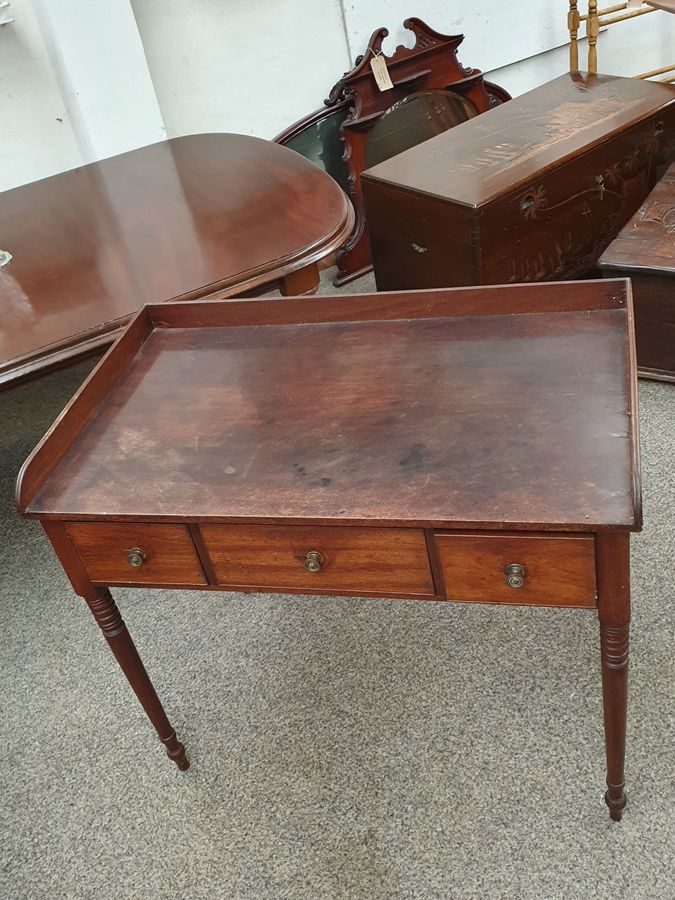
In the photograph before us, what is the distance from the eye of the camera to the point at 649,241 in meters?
2.60

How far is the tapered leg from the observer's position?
160 centimetres

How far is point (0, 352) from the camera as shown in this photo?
185 cm

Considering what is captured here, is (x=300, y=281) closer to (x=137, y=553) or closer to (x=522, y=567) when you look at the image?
(x=137, y=553)

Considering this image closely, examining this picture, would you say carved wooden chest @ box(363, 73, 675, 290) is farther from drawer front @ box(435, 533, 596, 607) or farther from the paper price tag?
drawer front @ box(435, 533, 596, 607)

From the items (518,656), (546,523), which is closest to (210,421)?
(546,523)

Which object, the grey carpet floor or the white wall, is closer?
the grey carpet floor

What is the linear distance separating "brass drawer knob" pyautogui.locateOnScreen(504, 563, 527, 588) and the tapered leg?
2.32 feet

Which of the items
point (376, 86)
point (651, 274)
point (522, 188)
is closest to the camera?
point (651, 274)

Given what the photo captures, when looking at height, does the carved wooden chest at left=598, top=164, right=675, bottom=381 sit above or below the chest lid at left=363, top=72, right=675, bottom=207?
below

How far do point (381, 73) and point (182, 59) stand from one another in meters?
0.76

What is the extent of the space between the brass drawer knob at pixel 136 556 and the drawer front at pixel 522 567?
49cm

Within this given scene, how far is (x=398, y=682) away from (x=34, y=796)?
2.62 ft

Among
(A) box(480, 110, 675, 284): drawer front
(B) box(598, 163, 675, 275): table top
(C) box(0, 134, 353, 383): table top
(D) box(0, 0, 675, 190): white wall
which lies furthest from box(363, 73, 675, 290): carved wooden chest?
(D) box(0, 0, 675, 190): white wall

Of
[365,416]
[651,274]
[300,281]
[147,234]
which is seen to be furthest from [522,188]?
[365,416]
